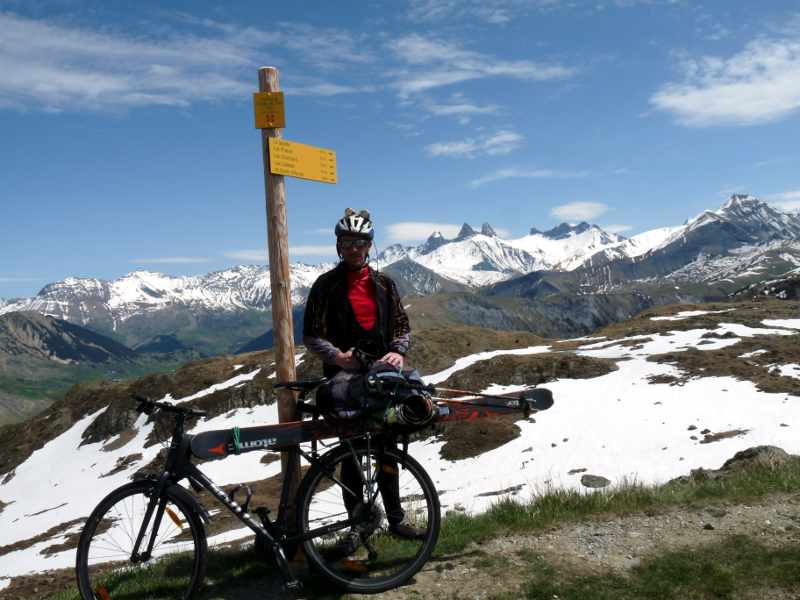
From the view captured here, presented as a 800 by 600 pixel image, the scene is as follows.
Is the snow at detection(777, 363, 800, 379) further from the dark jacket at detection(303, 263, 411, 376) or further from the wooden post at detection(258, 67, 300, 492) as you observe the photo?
the wooden post at detection(258, 67, 300, 492)

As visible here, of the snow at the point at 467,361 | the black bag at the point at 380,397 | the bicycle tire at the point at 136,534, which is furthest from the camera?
the snow at the point at 467,361

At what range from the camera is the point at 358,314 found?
Result: 25.8 feet

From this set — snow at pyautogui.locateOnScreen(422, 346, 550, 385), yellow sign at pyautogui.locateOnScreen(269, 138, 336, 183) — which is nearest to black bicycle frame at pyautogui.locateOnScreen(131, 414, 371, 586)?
yellow sign at pyautogui.locateOnScreen(269, 138, 336, 183)

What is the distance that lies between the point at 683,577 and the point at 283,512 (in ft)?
14.7

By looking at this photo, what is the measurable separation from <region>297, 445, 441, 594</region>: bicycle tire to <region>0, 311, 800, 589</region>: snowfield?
24.6 ft

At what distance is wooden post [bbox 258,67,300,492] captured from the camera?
28.9 ft

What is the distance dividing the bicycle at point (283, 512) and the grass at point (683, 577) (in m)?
1.35

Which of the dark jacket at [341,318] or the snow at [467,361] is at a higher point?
the dark jacket at [341,318]

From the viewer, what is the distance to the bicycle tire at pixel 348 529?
685cm

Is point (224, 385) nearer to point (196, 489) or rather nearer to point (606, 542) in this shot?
point (196, 489)

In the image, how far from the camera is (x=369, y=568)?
7.31m

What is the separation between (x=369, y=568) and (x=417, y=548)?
2.78ft

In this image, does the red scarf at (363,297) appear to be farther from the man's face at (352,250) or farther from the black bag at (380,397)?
the black bag at (380,397)

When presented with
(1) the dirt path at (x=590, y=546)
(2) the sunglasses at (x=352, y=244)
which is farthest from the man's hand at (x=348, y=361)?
(1) the dirt path at (x=590, y=546)
